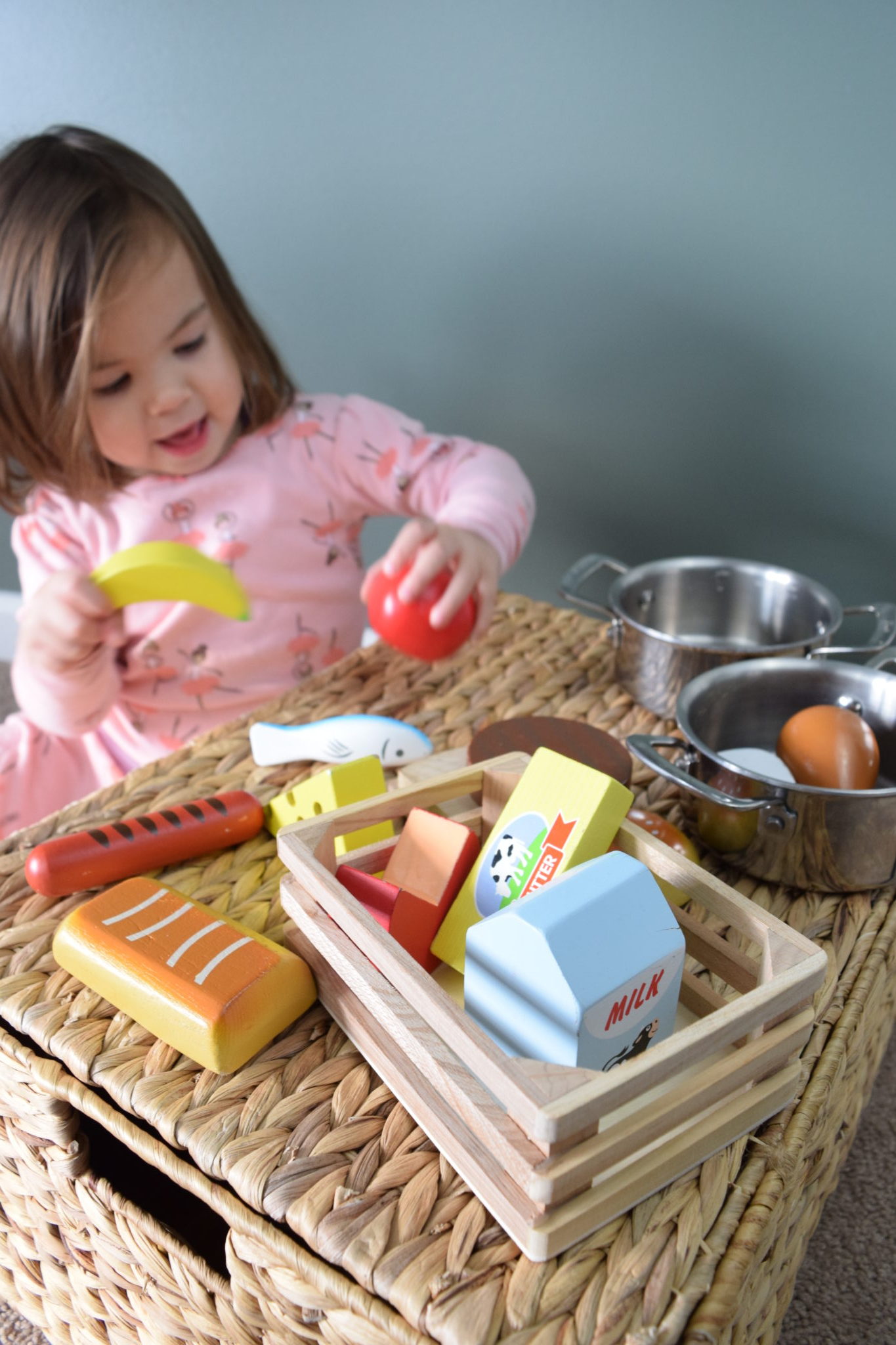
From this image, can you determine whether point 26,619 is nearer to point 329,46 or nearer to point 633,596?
point 633,596

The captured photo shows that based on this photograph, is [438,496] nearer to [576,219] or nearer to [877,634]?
[576,219]

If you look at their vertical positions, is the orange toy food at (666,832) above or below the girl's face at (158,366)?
below

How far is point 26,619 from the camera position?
2.55 feet

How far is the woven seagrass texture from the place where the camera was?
1.17ft

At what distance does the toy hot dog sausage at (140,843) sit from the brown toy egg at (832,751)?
31 centimetres

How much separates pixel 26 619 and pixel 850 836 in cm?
59

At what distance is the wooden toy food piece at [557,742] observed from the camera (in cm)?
60

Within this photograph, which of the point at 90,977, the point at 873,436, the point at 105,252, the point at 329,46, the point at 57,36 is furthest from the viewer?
the point at 57,36

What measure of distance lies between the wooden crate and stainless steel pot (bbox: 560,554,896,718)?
0.86ft

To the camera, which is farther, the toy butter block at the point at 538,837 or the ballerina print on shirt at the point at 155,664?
the ballerina print on shirt at the point at 155,664

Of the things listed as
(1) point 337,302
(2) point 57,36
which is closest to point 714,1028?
(1) point 337,302

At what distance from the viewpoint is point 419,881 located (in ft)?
1.55

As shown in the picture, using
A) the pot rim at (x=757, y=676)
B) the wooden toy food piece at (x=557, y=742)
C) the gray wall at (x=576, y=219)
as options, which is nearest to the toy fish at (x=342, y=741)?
the wooden toy food piece at (x=557, y=742)

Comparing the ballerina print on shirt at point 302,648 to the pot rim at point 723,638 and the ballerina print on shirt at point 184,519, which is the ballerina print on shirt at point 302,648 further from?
the pot rim at point 723,638
